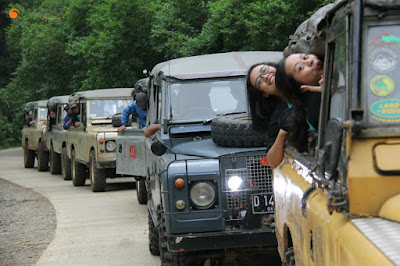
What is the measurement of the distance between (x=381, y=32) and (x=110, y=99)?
45.9ft

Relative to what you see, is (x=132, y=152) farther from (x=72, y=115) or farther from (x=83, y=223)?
(x=72, y=115)

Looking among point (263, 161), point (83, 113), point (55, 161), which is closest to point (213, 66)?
point (263, 161)

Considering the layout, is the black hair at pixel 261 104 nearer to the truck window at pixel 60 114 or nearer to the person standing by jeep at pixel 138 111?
the person standing by jeep at pixel 138 111

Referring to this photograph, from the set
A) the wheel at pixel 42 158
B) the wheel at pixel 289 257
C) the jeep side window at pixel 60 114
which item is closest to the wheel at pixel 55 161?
the jeep side window at pixel 60 114

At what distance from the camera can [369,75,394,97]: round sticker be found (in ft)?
9.74

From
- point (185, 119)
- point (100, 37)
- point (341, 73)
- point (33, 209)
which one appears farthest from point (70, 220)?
point (100, 37)

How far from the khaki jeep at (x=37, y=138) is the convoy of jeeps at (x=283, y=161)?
840 cm

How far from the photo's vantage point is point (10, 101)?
151ft

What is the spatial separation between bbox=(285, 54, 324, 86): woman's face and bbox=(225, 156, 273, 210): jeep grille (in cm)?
280

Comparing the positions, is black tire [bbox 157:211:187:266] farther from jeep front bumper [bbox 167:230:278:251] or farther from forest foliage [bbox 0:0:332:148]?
forest foliage [bbox 0:0:332:148]

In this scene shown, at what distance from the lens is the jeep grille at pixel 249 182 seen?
6.73 m

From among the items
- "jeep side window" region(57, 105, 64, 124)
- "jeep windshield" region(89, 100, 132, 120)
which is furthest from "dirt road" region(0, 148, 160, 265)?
"jeep side window" region(57, 105, 64, 124)

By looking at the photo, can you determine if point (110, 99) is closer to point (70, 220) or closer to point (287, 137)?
point (70, 220)

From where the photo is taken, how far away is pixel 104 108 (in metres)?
16.8
